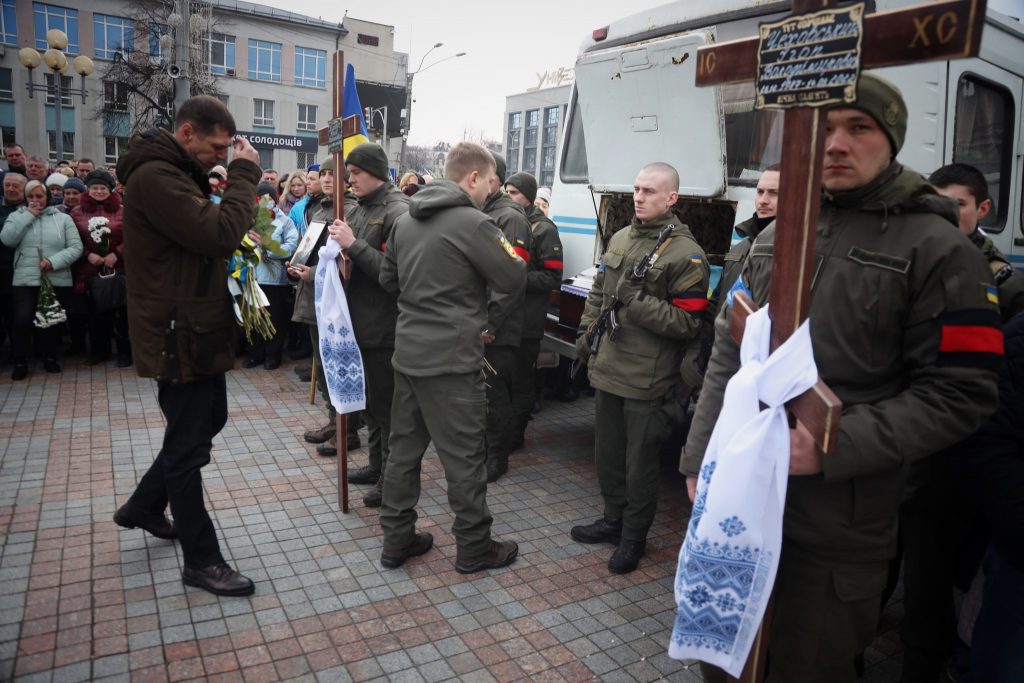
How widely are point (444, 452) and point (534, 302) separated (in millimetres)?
2075

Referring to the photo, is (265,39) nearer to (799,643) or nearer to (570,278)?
(570,278)

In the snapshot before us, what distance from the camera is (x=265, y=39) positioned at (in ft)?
152

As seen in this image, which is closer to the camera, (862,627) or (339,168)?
(862,627)

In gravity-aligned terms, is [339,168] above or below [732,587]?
above

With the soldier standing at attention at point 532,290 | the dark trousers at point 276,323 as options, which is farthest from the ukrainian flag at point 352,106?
the dark trousers at point 276,323

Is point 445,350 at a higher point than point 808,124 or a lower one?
lower

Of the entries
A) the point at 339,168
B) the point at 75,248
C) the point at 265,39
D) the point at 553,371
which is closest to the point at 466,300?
the point at 339,168

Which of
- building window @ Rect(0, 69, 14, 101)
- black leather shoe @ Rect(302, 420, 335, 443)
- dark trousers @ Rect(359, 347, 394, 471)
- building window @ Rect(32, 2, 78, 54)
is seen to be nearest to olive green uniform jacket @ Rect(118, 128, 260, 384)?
dark trousers @ Rect(359, 347, 394, 471)

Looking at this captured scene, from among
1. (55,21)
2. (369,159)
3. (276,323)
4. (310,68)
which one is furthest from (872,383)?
(310,68)

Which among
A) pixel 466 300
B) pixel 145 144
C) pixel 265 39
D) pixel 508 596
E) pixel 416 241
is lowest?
pixel 508 596

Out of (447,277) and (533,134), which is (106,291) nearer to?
(447,277)

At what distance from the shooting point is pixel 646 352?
3787 mm

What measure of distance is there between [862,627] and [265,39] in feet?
171

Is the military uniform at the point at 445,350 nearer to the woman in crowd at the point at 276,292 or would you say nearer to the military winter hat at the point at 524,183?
the military winter hat at the point at 524,183
